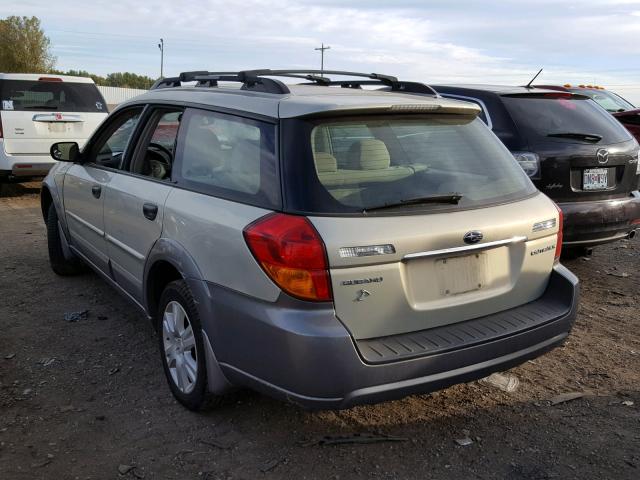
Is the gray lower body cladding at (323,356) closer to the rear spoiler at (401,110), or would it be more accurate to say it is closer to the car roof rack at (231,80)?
the rear spoiler at (401,110)

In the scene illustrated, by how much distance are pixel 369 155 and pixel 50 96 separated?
8.51 metres

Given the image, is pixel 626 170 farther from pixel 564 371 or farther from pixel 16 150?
pixel 16 150

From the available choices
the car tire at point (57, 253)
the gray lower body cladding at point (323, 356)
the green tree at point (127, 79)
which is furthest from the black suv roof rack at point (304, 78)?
the green tree at point (127, 79)

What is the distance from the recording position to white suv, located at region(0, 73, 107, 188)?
367 inches

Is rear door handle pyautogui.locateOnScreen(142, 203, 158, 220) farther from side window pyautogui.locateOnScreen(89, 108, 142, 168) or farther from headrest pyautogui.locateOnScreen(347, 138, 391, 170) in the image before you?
headrest pyautogui.locateOnScreen(347, 138, 391, 170)

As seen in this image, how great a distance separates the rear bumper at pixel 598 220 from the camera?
4.89 meters

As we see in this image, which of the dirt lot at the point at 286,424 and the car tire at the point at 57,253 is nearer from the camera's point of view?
the dirt lot at the point at 286,424

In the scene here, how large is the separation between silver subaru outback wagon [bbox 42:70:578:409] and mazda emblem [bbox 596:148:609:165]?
6.77ft

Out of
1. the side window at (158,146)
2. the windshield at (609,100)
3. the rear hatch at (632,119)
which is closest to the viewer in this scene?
the side window at (158,146)

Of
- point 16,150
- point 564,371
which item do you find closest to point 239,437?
Result: point 564,371

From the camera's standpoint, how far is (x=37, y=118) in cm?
952

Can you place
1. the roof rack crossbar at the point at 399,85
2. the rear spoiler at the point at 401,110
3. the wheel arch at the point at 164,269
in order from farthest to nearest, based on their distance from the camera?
1. the roof rack crossbar at the point at 399,85
2. the wheel arch at the point at 164,269
3. the rear spoiler at the point at 401,110

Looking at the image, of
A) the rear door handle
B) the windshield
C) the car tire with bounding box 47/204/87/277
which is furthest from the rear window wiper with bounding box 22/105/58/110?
the windshield

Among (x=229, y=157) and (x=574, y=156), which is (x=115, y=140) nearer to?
(x=229, y=157)
